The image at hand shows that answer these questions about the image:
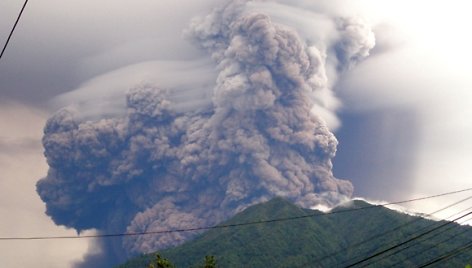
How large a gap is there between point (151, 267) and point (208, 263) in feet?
15.7

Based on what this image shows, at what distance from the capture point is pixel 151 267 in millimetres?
42062

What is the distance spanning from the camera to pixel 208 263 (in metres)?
42.9
